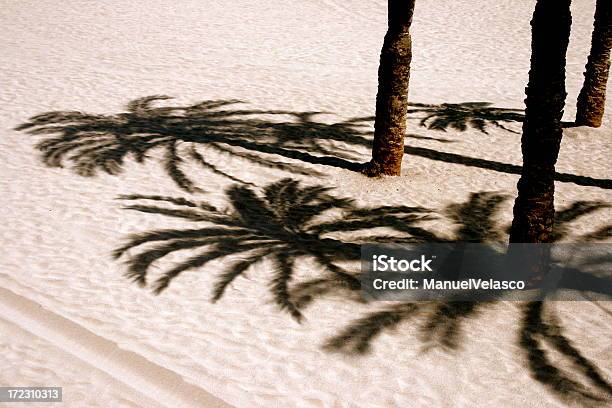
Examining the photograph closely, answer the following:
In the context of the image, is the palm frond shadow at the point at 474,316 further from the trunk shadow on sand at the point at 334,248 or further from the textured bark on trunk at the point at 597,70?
the textured bark on trunk at the point at 597,70

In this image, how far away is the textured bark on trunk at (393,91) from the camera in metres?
10.3

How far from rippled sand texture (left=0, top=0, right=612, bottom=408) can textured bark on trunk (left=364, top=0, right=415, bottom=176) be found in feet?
1.31

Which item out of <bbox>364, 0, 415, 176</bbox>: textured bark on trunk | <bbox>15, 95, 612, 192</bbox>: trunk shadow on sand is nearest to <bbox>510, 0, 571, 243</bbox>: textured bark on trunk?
<bbox>364, 0, 415, 176</bbox>: textured bark on trunk

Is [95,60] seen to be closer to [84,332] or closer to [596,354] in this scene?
[84,332]

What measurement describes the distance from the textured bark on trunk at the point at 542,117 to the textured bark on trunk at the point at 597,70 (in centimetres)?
550

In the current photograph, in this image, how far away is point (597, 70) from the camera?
1266 centimetres

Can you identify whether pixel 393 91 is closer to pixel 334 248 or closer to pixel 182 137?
pixel 334 248

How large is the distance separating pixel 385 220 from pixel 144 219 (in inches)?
119

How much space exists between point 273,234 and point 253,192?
155 cm

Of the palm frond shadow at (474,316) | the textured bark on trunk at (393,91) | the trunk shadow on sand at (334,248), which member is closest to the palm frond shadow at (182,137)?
the textured bark on trunk at (393,91)

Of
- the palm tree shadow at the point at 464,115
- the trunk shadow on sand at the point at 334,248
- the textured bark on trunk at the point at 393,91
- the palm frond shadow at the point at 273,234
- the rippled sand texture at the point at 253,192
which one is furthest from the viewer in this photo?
the palm tree shadow at the point at 464,115

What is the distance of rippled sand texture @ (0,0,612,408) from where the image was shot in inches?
245

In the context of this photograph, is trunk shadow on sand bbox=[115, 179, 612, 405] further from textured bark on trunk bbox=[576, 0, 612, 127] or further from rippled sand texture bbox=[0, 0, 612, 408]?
textured bark on trunk bbox=[576, 0, 612, 127]

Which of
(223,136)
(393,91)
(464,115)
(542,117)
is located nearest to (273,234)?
(393,91)
